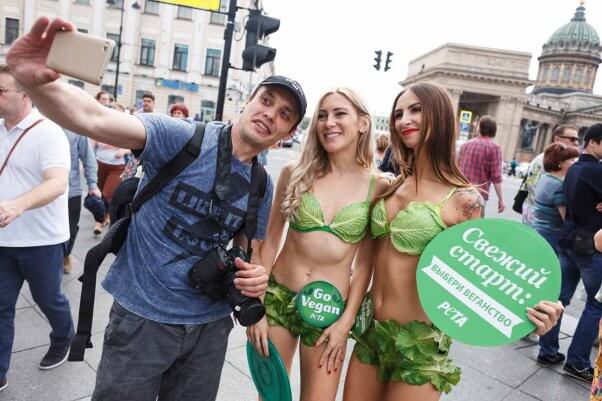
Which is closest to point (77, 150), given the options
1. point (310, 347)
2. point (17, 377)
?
point (17, 377)

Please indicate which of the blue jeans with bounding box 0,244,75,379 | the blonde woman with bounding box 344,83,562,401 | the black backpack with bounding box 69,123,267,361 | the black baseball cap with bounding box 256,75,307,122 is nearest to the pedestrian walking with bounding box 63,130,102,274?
the blue jeans with bounding box 0,244,75,379

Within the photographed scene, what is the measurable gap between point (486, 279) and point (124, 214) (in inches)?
60.2

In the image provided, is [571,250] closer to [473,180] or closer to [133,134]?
[473,180]

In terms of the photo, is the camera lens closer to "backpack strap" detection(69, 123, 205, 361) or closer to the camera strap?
the camera strap

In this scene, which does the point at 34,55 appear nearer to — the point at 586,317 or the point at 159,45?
the point at 586,317

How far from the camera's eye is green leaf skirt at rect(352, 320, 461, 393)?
1.80 meters

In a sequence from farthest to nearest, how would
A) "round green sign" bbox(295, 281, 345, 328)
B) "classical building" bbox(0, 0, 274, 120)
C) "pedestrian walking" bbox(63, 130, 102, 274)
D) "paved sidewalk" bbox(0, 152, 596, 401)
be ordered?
"classical building" bbox(0, 0, 274, 120), "pedestrian walking" bbox(63, 130, 102, 274), "paved sidewalk" bbox(0, 152, 596, 401), "round green sign" bbox(295, 281, 345, 328)

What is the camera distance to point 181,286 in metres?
1.64

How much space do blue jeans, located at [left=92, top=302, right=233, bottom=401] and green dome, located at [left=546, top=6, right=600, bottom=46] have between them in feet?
321

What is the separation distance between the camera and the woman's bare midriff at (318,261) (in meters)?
2.03

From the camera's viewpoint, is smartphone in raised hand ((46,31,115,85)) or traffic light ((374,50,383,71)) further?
traffic light ((374,50,383,71))

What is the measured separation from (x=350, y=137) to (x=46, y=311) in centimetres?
244

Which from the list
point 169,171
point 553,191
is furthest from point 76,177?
point 553,191

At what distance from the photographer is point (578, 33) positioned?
260 feet
